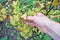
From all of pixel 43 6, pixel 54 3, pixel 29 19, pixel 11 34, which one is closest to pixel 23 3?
pixel 11 34

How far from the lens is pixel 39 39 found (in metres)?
2.47

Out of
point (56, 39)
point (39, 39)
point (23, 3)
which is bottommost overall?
point (39, 39)

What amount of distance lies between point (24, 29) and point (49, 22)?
0.51m

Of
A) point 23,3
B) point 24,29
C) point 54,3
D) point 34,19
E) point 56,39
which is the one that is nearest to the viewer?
point 56,39

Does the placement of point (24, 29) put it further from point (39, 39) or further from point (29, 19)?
point (39, 39)

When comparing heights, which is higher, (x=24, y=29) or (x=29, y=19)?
(x=29, y=19)

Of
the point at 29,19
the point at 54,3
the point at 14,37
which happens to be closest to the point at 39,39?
the point at 14,37

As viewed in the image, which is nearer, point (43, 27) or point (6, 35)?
point (43, 27)

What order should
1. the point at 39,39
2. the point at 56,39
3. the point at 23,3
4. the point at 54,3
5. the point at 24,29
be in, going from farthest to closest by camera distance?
the point at 23,3 < the point at 39,39 < the point at 24,29 < the point at 54,3 < the point at 56,39

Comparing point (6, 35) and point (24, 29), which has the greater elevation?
point (24, 29)

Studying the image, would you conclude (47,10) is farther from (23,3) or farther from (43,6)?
(23,3)

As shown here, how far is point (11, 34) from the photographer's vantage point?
8.50ft

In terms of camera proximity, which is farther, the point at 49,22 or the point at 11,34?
the point at 11,34

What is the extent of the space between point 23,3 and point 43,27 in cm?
170
